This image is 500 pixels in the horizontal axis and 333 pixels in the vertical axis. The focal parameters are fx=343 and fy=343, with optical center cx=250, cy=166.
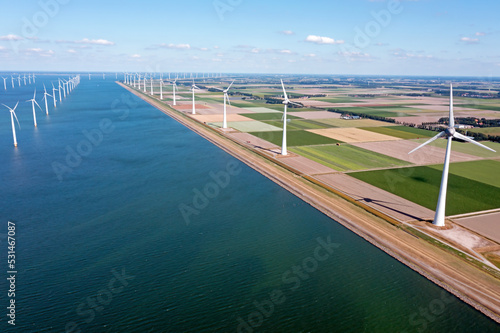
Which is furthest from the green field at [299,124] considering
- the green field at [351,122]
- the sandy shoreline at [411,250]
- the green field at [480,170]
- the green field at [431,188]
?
the sandy shoreline at [411,250]

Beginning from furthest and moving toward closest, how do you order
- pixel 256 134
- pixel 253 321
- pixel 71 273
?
1. pixel 256 134
2. pixel 71 273
3. pixel 253 321

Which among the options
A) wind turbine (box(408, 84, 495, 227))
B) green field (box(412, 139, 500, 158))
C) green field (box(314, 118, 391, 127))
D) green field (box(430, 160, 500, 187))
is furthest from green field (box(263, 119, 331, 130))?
wind turbine (box(408, 84, 495, 227))

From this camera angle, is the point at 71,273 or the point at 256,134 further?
the point at 256,134

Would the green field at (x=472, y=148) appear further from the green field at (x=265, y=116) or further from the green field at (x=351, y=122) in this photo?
the green field at (x=265, y=116)

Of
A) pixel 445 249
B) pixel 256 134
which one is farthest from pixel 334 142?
pixel 445 249

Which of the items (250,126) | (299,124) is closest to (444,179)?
(250,126)

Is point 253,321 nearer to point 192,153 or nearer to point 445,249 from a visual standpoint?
point 445,249
